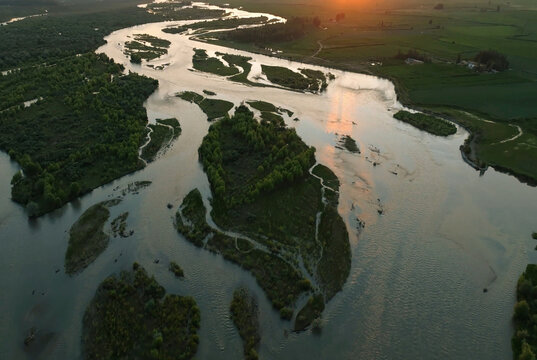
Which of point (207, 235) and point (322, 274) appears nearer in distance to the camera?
point (322, 274)

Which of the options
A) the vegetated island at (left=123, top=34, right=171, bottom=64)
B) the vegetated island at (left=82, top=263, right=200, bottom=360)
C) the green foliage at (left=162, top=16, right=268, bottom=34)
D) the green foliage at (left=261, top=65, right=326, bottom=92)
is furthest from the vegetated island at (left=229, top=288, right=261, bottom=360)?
the green foliage at (left=162, top=16, right=268, bottom=34)

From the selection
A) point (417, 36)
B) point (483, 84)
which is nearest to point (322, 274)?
point (483, 84)

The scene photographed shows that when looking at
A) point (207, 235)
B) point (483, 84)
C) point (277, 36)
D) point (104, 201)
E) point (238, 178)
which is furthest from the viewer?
point (277, 36)

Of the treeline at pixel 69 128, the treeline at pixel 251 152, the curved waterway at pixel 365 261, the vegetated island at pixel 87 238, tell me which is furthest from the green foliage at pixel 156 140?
the vegetated island at pixel 87 238

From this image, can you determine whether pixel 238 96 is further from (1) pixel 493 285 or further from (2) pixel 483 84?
(1) pixel 493 285

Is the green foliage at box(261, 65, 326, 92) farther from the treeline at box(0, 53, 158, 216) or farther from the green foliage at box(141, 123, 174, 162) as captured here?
the green foliage at box(141, 123, 174, 162)

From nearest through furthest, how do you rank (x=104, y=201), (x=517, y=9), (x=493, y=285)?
(x=493, y=285)
(x=104, y=201)
(x=517, y=9)
